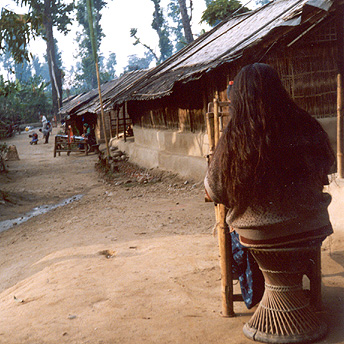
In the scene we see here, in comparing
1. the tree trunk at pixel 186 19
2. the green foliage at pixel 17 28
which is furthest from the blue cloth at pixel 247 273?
the tree trunk at pixel 186 19

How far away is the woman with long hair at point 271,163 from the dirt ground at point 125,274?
76 centimetres


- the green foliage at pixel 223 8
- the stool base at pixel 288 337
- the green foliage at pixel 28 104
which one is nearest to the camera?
the stool base at pixel 288 337

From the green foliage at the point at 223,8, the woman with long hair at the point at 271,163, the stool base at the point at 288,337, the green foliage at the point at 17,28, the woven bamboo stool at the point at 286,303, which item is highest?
the green foliage at the point at 223,8

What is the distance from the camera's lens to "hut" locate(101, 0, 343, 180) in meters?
8.91

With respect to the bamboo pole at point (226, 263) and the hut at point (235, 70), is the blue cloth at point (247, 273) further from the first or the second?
the hut at point (235, 70)

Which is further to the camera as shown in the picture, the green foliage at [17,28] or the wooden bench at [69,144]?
the wooden bench at [69,144]

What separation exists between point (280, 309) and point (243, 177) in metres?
0.83

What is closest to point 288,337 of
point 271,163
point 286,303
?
point 286,303

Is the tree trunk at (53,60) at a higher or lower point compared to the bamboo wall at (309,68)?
higher

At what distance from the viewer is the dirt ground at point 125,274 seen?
3.45m

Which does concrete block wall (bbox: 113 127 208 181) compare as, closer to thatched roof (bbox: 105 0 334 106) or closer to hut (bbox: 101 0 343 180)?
hut (bbox: 101 0 343 180)

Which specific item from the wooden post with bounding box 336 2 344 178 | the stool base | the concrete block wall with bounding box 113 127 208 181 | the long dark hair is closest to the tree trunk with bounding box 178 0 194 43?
the concrete block wall with bounding box 113 127 208 181

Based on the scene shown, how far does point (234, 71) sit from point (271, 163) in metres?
7.37

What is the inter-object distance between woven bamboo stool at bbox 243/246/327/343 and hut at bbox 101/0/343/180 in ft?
13.7
